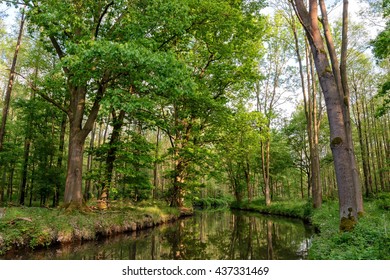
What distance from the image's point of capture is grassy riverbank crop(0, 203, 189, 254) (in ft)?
26.3

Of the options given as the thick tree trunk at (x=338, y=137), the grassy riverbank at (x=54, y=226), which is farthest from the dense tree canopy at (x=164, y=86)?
the grassy riverbank at (x=54, y=226)

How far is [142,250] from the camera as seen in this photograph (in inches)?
342

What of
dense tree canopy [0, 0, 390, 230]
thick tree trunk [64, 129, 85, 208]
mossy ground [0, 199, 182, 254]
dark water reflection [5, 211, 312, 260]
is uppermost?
dense tree canopy [0, 0, 390, 230]

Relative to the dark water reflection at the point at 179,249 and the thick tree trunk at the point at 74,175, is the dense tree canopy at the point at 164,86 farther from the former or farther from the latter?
the dark water reflection at the point at 179,249

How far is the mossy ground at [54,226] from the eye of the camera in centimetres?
802

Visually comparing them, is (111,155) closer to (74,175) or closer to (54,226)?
(74,175)

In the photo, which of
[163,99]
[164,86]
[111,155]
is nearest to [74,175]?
[111,155]

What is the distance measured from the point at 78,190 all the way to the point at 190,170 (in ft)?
31.5

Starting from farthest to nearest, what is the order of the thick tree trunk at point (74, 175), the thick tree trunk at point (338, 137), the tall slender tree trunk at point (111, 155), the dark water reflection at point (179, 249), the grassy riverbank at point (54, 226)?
the tall slender tree trunk at point (111, 155), the thick tree trunk at point (74, 175), the grassy riverbank at point (54, 226), the dark water reflection at point (179, 249), the thick tree trunk at point (338, 137)

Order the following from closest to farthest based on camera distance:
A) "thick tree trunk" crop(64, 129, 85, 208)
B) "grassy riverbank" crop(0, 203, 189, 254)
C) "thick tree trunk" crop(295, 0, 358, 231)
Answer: "thick tree trunk" crop(295, 0, 358, 231) < "grassy riverbank" crop(0, 203, 189, 254) < "thick tree trunk" crop(64, 129, 85, 208)

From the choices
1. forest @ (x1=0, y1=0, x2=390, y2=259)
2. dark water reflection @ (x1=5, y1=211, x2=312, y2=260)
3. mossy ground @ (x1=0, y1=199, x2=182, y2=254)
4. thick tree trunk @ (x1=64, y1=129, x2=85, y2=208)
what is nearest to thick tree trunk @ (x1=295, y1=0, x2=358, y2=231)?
forest @ (x1=0, y1=0, x2=390, y2=259)

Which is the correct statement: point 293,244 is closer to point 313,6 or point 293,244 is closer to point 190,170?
point 313,6

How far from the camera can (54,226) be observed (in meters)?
9.12

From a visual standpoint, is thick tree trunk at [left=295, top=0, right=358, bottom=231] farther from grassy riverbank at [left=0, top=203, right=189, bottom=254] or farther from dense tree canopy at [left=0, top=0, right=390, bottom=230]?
grassy riverbank at [left=0, top=203, right=189, bottom=254]
